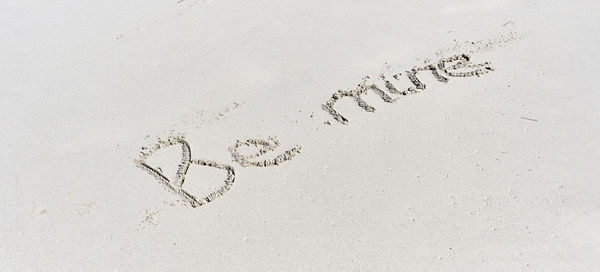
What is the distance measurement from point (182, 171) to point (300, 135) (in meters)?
0.65

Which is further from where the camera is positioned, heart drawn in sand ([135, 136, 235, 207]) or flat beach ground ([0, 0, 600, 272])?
heart drawn in sand ([135, 136, 235, 207])

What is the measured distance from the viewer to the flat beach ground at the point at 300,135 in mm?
2299

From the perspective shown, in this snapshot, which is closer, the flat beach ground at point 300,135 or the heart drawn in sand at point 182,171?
the flat beach ground at point 300,135

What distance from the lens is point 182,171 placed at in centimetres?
265

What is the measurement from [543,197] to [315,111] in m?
Result: 1.25

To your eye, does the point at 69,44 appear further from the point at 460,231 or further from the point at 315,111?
the point at 460,231

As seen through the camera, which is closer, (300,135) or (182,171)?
(182,171)

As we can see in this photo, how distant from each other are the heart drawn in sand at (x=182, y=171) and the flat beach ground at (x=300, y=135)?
12mm

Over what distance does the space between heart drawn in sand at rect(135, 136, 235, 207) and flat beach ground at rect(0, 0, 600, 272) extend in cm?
1

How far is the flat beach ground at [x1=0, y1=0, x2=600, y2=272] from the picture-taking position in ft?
7.54

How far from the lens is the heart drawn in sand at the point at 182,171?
2.53 m

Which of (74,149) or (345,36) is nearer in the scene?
(74,149)

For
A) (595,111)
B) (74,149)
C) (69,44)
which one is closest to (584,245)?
(595,111)

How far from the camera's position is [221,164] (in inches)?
106
